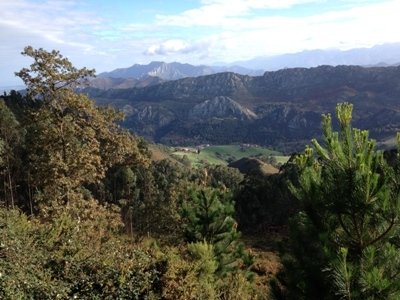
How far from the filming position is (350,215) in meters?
7.44

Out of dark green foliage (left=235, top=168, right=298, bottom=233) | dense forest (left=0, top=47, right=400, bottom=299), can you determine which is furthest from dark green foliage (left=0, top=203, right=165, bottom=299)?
dark green foliage (left=235, top=168, right=298, bottom=233)

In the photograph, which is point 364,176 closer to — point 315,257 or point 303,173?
point 303,173

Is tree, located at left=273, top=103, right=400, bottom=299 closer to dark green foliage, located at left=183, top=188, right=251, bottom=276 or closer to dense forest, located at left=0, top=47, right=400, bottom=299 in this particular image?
dense forest, located at left=0, top=47, right=400, bottom=299

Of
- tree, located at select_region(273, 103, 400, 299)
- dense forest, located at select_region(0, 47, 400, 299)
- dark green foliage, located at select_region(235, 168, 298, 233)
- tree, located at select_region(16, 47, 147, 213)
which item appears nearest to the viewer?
tree, located at select_region(273, 103, 400, 299)

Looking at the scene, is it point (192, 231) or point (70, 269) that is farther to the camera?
point (192, 231)

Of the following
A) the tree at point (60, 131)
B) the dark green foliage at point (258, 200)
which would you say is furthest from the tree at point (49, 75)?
the dark green foliage at point (258, 200)

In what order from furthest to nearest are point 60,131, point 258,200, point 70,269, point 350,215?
1. point 258,200
2. point 60,131
3. point 70,269
4. point 350,215

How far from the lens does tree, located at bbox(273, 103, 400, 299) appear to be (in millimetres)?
6676

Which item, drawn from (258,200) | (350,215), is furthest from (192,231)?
(258,200)

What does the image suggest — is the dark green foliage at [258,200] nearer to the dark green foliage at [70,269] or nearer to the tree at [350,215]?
the dark green foliage at [70,269]

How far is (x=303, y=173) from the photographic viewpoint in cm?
802

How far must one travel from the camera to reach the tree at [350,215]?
6676 millimetres

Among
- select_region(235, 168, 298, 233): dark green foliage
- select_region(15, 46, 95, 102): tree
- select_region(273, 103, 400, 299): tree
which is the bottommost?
select_region(235, 168, 298, 233): dark green foliage

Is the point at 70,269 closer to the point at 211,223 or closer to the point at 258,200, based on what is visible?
the point at 211,223
